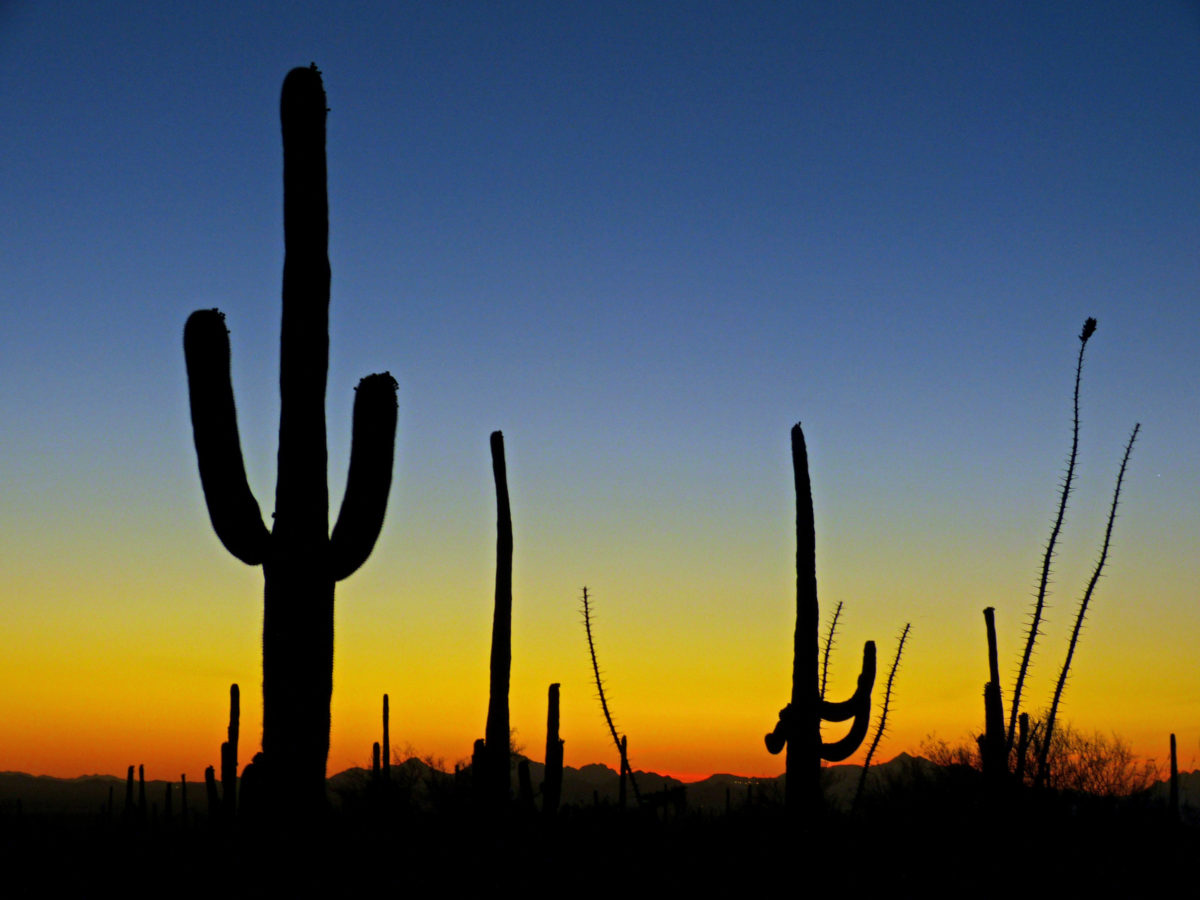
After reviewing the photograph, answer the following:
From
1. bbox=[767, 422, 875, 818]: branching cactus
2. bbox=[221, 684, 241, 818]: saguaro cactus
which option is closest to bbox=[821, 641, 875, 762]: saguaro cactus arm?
bbox=[767, 422, 875, 818]: branching cactus

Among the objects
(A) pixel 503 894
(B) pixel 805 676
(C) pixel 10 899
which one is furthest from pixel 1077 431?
(C) pixel 10 899

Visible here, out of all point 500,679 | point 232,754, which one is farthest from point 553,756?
point 232,754

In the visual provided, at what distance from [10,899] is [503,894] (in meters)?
5.89

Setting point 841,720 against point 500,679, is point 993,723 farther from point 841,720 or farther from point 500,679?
point 500,679

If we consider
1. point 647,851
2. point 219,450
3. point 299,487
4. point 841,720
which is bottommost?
point 647,851

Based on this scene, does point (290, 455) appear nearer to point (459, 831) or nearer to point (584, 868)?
point (584, 868)

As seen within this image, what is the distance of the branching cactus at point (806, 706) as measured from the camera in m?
14.5

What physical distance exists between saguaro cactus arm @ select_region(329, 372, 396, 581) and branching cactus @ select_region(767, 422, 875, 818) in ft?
23.2

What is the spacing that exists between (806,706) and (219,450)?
858 cm

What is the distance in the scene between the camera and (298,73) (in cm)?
996

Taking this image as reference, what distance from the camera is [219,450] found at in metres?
8.99

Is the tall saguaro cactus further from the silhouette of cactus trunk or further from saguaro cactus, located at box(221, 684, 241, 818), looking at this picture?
saguaro cactus, located at box(221, 684, 241, 818)

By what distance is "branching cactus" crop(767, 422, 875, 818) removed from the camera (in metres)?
14.5

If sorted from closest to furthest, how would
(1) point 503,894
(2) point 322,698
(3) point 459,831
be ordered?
(2) point 322,698, (1) point 503,894, (3) point 459,831
